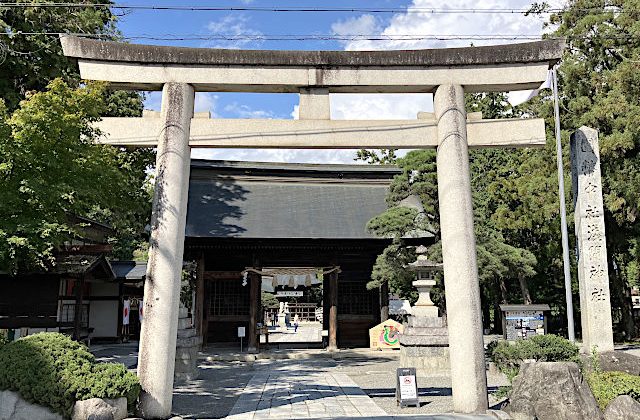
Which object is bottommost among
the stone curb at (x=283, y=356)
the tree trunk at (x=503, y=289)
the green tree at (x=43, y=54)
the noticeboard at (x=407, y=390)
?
the stone curb at (x=283, y=356)

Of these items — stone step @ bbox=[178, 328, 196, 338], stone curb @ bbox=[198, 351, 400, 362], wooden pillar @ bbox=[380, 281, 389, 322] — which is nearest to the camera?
stone step @ bbox=[178, 328, 196, 338]

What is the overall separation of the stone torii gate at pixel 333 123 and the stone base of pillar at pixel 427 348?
6161mm

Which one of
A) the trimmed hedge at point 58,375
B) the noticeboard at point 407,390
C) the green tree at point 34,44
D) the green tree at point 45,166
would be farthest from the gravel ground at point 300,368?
the green tree at point 34,44

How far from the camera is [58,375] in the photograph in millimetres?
6570

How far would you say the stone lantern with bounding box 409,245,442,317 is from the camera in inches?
559

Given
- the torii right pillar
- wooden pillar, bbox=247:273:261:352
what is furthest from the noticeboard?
wooden pillar, bbox=247:273:261:352

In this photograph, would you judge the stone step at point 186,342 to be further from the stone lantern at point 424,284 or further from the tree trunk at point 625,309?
the tree trunk at point 625,309

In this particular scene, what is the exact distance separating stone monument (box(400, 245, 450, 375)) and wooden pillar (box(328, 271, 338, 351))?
17.7ft

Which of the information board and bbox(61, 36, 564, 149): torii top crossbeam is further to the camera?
the information board

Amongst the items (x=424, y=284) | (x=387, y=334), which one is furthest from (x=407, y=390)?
(x=387, y=334)

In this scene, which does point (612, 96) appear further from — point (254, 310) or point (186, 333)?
point (186, 333)

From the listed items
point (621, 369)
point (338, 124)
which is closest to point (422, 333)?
point (621, 369)

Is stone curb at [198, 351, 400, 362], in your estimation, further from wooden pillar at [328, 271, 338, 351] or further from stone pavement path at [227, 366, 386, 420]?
stone pavement path at [227, 366, 386, 420]

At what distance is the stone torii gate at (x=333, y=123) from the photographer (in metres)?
7.61
